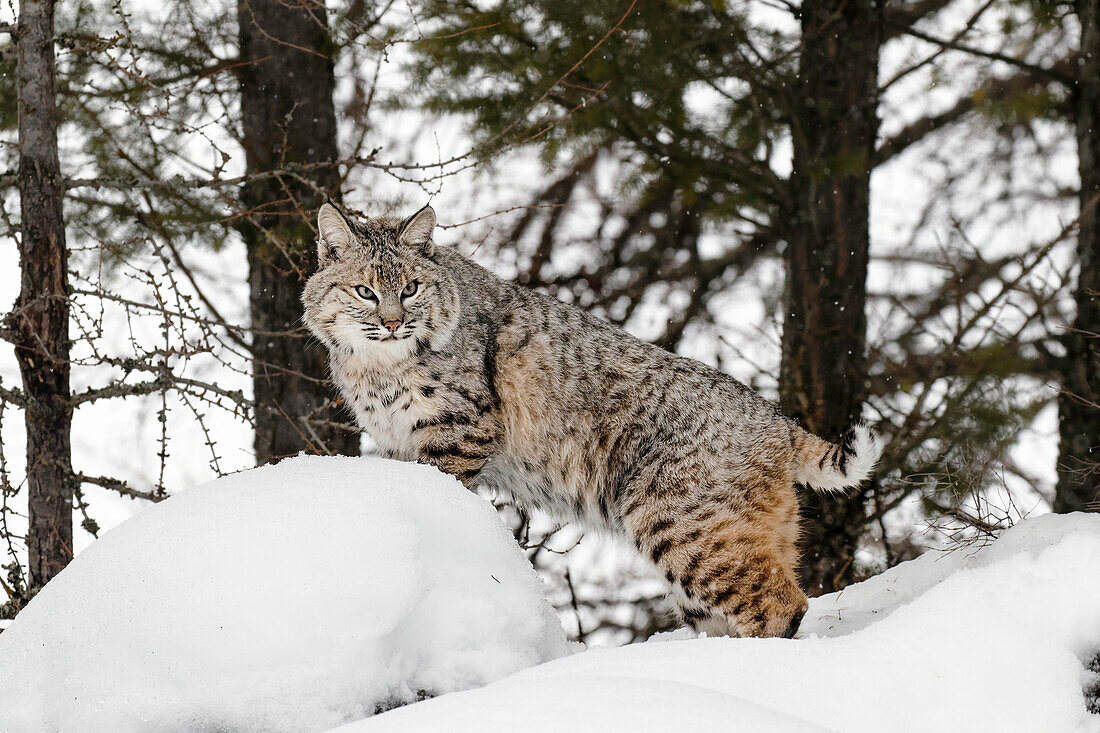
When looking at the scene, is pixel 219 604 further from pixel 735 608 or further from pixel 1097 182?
pixel 1097 182

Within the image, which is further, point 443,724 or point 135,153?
point 135,153

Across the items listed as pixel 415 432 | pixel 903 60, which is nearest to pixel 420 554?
pixel 415 432

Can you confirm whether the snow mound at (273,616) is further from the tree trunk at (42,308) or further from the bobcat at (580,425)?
the tree trunk at (42,308)

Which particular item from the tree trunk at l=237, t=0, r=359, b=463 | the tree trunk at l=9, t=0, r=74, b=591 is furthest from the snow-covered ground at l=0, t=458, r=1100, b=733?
the tree trunk at l=237, t=0, r=359, b=463

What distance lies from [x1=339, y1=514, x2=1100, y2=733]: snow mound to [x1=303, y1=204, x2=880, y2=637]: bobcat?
1.10m

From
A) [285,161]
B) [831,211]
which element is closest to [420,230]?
[285,161]

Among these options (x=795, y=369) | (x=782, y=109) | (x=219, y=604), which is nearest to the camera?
(x=219, y=604)

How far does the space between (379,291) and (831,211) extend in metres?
4.06

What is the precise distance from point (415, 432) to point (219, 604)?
162 centimetres

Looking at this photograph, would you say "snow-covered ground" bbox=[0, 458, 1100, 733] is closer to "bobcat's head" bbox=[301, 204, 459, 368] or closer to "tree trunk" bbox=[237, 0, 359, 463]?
"bobcat's head" bbox=[301, 204, 459, 368]

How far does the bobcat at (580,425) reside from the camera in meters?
4.42

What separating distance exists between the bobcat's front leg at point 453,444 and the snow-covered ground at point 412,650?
1.02 meters

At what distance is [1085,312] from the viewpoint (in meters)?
7.58

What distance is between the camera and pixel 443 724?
2625 millimetres
